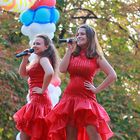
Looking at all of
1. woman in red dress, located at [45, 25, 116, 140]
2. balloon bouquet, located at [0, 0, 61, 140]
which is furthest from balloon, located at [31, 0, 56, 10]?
woman in red dress, located at [45, 25, 116, 140]

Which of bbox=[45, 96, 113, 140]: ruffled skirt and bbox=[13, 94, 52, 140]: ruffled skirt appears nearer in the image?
bbox=[45, 96, 113, 140]: ruffled skirt

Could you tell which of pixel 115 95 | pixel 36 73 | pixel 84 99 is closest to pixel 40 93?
pixel 36 73

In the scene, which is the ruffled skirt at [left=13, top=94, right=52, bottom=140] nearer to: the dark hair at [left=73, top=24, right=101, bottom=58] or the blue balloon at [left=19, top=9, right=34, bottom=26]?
the dark hair at [left=73, top=24, right=101, bottom=58]

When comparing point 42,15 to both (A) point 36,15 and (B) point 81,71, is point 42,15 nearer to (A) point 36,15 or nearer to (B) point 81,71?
(A) point 36,15

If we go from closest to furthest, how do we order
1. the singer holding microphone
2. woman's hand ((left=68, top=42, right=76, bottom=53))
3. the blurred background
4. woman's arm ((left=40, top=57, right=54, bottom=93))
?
woman's hand ((left=68, top=42, right=76, bottom=53)) → woman's arm ((left=40, top=57, right=54, bottom=93)) → the singer holding microphone → the blurred background

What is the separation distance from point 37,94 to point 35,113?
162 millimetres

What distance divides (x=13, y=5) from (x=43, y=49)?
94 centimetres

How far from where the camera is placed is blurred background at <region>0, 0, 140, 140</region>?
21.5 feet

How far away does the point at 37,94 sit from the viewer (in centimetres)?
408

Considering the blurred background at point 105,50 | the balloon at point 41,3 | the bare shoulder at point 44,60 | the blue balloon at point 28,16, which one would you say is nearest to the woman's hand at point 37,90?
the bare shoulder at point 44,60

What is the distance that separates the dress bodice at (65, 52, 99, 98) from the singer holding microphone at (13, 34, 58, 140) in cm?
26

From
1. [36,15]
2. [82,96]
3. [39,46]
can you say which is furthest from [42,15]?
[82,96]

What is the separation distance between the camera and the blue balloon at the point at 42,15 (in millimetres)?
4777

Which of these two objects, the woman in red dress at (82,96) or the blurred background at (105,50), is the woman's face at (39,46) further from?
the blurred background at (105,50)
